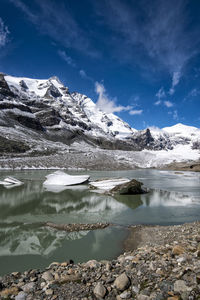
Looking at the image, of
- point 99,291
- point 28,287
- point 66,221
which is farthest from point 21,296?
point 66,221

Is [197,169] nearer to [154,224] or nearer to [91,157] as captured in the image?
[91,157]

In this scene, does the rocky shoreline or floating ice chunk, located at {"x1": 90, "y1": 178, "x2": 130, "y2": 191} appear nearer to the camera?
the rocky shoreline

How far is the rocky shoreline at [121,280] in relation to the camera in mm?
4660

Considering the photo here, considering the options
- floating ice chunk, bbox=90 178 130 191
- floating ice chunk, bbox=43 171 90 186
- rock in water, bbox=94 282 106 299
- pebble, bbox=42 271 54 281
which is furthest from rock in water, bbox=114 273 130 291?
floating ice chunk, bbox=43 171 90 186

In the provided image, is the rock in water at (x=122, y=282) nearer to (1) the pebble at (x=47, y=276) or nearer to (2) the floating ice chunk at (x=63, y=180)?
(1) the pebble at (x=47, y=276)

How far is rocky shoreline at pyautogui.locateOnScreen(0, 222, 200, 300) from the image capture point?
4.66m

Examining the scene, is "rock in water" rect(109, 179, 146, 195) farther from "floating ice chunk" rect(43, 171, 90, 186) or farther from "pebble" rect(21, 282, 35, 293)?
"pebble" rect(21, 282, 35, 293)

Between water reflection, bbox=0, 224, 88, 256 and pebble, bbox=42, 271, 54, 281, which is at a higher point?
pebble, bbox=42, 271, 54, 281

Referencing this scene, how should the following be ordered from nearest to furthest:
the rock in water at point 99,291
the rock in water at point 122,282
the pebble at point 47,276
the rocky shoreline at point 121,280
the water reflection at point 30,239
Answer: the rocky shoreline at point 121,280 < the rock in water at point 99,291 < the rock in water at point 122,282 < the pebble at point 47,276 < the water reflection at point 30,239

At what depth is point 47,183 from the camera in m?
31.1

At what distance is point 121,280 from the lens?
518 centimetres

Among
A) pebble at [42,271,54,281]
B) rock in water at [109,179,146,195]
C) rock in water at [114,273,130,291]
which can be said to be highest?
rock in water at [109,179,146,195]

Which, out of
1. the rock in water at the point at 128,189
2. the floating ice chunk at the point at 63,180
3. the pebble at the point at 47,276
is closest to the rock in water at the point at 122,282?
the pebble at the point at 47,276

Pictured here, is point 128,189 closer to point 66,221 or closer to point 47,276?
point 66,221
